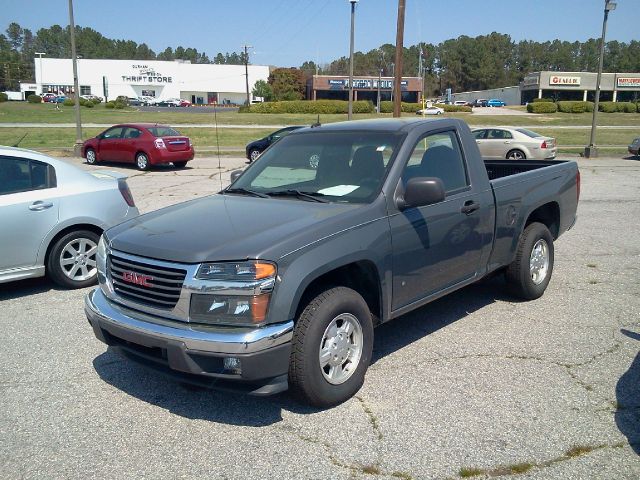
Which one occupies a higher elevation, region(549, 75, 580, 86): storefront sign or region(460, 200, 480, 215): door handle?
region(549, 75, 580, 86): storefront sign

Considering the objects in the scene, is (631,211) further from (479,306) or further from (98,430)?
(98,430)

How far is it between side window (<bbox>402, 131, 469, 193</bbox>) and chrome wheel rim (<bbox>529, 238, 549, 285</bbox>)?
1.48 metres

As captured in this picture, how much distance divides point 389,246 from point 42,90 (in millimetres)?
129249

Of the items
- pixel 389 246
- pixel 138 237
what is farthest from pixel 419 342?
pixel 138 237

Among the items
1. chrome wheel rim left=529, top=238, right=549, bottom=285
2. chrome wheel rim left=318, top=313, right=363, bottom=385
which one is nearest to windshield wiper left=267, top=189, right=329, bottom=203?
chrome wheel rim left=318, top=313, right=363, bottom=385

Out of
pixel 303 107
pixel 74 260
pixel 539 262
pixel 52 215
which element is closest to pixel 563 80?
pixel 303 107

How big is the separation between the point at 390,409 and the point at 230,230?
1598 mm

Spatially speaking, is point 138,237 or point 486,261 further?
point 486,261

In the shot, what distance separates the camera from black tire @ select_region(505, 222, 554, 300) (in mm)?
6207

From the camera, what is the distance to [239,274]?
373cm

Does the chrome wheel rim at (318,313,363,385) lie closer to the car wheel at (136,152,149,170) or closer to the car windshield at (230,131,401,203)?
the car windshield at (230,131,401,203)

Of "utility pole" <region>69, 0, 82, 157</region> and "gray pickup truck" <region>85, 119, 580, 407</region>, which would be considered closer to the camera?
"gray pickup truck" <region>85, 119, 580, 407</region>

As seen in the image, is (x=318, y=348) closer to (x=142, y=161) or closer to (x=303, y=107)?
(x=142, y=161)

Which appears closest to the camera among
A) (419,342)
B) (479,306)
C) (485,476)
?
(485,476)
